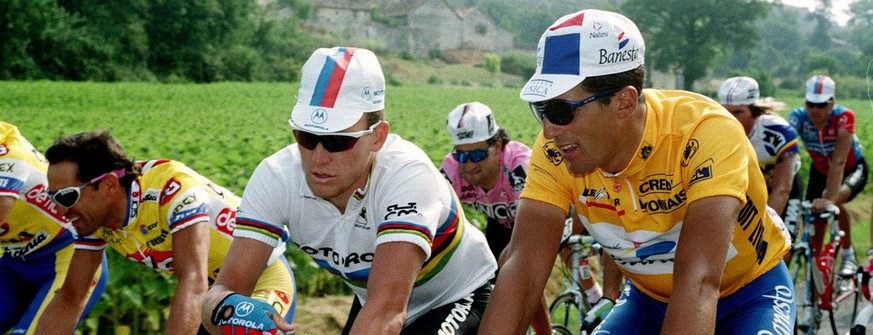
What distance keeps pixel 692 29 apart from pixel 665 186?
65.9m

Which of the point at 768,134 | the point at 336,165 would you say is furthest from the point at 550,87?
the point at 768,134

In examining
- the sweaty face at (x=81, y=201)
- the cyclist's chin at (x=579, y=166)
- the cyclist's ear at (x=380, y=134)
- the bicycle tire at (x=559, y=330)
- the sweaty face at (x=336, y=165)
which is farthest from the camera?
the bicycle tire at (x=559, y=330)


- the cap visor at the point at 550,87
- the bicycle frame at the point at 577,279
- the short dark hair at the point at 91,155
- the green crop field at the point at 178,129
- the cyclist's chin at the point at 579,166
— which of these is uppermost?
the cap visor at the point at 550,87

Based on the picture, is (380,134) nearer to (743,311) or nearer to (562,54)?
(562,54)

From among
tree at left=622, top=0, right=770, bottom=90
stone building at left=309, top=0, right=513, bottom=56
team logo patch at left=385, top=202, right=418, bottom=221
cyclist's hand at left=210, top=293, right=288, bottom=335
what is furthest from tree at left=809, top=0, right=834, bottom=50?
stone building at left=309, top=0, right=513, bottom=56

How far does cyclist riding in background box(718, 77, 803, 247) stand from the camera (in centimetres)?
668

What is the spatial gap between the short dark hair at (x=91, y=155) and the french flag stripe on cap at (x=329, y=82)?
171 centimetres

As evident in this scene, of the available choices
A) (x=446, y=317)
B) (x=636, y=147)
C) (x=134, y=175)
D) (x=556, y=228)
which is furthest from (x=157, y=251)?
(x=636, y=147)

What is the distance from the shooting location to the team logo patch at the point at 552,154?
120 inches

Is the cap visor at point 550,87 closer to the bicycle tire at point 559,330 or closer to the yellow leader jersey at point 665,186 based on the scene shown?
the yellow leader jersey at point 665,186

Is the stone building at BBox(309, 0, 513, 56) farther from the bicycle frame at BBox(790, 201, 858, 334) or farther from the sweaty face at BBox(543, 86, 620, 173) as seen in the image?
the sweaty face at BBox(543, 86, 620, 173)

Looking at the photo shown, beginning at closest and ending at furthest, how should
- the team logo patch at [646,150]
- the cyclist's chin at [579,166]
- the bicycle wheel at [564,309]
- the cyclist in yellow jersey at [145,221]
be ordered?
the cyclist's chin at [579,166]
the team logo patch at [646,150]
the cyclist in yellow jersey at [145,221]
the bicycle wheel at [564,309]

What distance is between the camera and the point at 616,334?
3.28 m

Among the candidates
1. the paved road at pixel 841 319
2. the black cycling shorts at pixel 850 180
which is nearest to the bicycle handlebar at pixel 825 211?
the paved road at pixel 841 319
